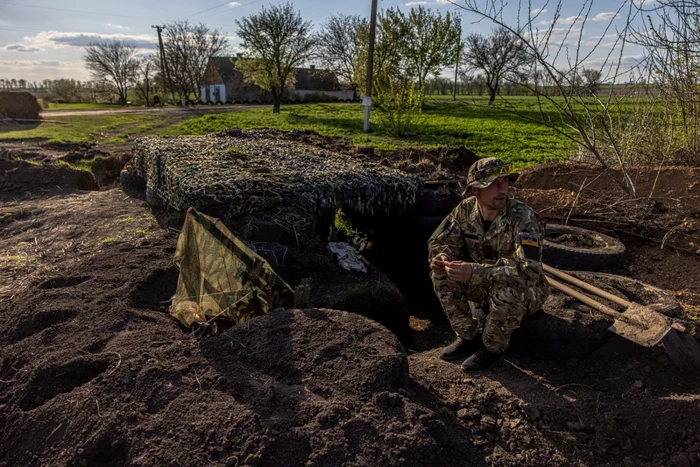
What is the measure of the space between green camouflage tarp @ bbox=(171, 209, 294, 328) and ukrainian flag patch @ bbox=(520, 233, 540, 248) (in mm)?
1614

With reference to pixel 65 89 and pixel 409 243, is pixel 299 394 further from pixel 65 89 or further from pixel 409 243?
pixel 65 89

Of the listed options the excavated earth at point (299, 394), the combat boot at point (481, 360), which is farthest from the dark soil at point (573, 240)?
the combat boot at point (481, 360)

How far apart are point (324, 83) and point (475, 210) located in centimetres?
5627

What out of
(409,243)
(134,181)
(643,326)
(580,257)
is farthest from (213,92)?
(643,326)

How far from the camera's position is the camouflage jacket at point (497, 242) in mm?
3354

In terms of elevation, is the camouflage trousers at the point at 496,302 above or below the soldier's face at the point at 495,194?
below

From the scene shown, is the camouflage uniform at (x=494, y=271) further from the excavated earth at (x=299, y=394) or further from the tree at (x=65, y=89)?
the tree at (x=65, y=89)

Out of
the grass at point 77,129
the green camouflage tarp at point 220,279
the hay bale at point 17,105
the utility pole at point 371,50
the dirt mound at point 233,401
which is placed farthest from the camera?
the hay bale at point 17,105

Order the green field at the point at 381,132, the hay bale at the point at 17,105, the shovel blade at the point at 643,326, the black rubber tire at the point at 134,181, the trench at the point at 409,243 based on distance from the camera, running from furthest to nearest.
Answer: the hay bale at the point at 17,105 → the green field at the point at 381,132 → the black rubber tire at the point at 134,181 → the trench at the point at 409,243 → the shovel blade at the point at 643,326

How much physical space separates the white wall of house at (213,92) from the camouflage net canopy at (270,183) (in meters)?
50.5

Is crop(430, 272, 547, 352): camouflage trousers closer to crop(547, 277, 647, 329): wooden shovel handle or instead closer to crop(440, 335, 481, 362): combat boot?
crop(440, 335, 481, 362): combat boot

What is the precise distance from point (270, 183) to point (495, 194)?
277 cm

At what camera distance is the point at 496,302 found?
11.2 feet

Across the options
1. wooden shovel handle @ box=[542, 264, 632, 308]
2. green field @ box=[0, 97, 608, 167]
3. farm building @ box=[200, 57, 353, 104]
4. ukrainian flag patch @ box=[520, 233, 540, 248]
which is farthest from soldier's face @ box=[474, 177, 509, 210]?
farm building @ box=[200, 57, 353, 104]
